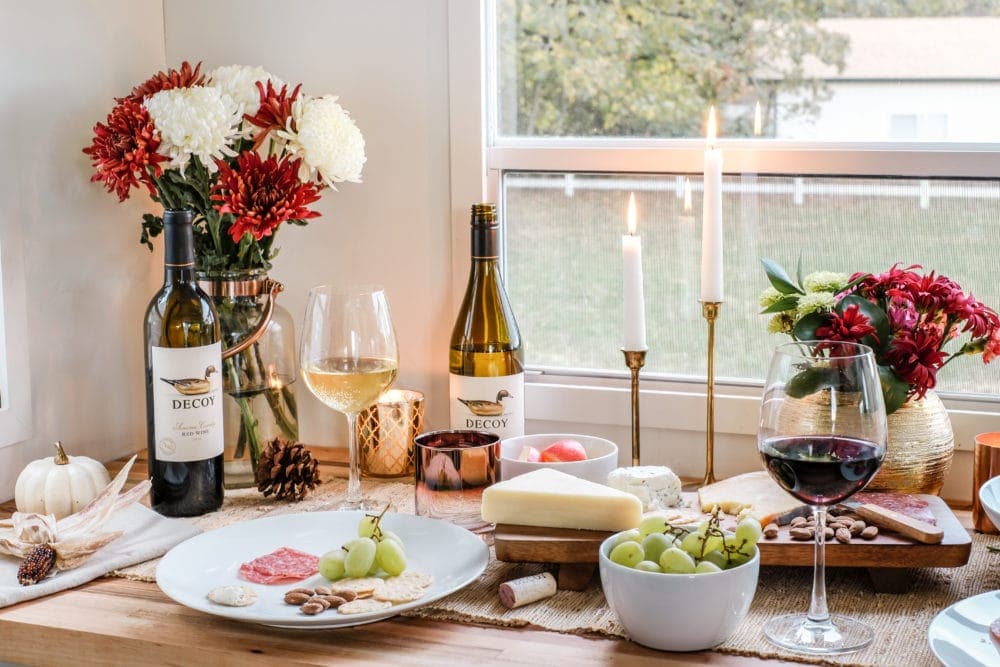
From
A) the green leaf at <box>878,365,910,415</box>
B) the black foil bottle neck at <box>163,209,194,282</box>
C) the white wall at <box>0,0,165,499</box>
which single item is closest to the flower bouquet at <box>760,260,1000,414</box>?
the green leaf at <box>878,365,910,415</box>

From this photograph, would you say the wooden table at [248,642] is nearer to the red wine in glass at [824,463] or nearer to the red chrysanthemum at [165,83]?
the red wine in glass at [824,463]

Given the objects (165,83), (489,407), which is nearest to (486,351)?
(489,407)

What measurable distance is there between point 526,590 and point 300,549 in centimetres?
25

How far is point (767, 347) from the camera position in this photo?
1458 millimetres

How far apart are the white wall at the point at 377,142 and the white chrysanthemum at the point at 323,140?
0.55ft

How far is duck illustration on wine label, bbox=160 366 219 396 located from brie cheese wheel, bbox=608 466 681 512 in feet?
1.49

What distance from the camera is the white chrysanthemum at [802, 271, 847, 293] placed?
1.25 metres

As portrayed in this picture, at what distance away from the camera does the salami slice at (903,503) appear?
110 cm

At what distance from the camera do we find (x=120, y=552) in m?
1.15

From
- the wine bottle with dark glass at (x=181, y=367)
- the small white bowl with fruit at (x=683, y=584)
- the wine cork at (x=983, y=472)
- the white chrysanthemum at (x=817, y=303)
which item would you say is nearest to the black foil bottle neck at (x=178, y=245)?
the wine bottle with dark glass at (x=181, y=367)

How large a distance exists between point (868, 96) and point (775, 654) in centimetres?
75

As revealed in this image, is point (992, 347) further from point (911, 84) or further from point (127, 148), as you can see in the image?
point (127, 148)

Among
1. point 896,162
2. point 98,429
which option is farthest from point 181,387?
point 896,162

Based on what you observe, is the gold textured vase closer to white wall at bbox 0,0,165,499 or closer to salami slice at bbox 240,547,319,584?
salami slice at bbox 240,547,319,584
